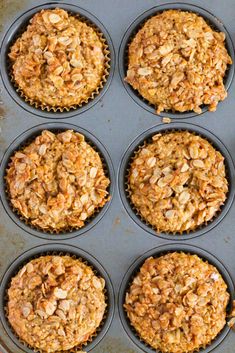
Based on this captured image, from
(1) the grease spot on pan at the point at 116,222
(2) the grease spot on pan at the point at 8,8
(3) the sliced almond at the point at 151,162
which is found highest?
(2) the grease spot on pan at the point at 8,8

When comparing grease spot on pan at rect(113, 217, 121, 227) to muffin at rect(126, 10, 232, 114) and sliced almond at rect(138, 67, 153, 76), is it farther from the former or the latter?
sliced almond at rect(138, 67, 153, 76)

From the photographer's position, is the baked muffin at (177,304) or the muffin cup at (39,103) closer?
the baked muffin at (177,304)

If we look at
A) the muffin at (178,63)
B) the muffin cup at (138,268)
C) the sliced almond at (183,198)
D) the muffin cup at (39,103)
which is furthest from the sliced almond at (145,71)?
the muffin cup at (138,268)

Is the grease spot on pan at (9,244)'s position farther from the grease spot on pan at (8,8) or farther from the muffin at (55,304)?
the grease spot on pan at (8,8)

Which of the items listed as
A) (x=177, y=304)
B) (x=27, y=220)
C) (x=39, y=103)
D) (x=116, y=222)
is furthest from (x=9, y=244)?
(x=177, y=304)

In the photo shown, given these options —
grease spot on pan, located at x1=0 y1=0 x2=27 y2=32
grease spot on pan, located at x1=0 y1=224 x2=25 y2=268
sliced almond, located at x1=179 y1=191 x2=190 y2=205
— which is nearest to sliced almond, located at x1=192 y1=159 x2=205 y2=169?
sliced almond, located at x1=179 y1=191 x2=190 y2=205

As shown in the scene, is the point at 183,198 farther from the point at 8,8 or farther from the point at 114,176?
the point at 8,8
